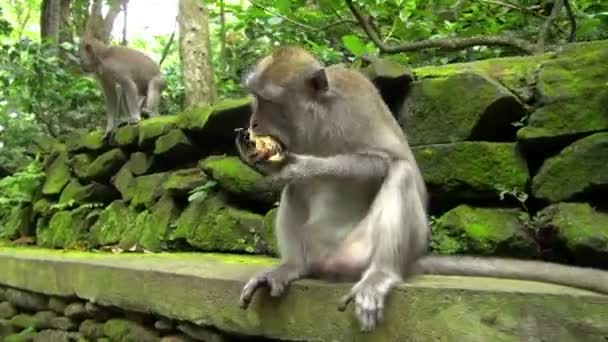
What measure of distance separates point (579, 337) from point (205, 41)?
5208mm

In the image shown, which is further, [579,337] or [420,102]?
[420,102]

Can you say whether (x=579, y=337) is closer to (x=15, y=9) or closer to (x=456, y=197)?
(x=456, y=197)

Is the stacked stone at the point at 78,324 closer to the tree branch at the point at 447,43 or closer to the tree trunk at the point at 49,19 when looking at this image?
the tree branch at the point at 447,43

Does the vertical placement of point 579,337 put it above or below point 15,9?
below

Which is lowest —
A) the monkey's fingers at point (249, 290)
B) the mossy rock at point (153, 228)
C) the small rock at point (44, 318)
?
the small rock at point (44, 318)

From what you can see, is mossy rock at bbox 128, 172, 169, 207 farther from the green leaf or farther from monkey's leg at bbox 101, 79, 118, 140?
monkey's leg at bbox 101, 79, 118, 140

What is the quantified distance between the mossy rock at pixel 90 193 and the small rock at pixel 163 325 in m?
2.77

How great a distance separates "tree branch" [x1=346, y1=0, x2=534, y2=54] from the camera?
4.82 m

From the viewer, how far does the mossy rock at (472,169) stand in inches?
141

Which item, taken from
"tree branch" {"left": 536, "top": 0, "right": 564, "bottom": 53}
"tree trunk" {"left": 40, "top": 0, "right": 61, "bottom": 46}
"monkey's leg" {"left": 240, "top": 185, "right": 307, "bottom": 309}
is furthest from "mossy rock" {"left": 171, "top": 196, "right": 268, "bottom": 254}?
"tree trunk" {"left": 40, "top": 0, "right": 61, "bottom": 46}

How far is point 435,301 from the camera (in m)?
2.48

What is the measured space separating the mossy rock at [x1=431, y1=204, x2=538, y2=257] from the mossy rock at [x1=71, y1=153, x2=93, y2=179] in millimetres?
4013

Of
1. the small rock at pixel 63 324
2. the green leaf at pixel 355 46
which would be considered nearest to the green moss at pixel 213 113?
the green leaf at pixel 355 46

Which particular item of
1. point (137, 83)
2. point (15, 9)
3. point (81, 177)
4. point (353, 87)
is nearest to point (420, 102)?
point (353, 87)
